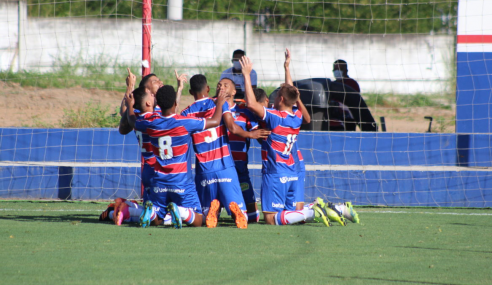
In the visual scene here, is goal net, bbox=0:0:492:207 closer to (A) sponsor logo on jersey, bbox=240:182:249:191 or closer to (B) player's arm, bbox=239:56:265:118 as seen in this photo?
(A) sponsor logo on jersey, bbox=240:182:249:191

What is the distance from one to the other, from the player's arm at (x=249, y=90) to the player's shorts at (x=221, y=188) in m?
0.71

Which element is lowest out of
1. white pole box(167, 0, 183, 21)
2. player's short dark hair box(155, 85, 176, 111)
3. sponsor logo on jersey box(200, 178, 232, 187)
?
sponsor logo on jersey box(200, 178, 232, 187)

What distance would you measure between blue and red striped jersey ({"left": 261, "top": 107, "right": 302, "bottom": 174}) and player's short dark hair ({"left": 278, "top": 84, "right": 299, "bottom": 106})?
0.46ft

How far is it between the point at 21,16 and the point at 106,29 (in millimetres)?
3387

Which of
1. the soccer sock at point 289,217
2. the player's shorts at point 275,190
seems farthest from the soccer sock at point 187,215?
the soccer sock at point 289,217

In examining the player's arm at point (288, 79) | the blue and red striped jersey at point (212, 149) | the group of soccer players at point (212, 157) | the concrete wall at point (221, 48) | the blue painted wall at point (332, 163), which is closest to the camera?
the group of soccer players at point (212, 157)

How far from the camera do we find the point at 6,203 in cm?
890

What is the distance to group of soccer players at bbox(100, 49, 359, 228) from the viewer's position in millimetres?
6398

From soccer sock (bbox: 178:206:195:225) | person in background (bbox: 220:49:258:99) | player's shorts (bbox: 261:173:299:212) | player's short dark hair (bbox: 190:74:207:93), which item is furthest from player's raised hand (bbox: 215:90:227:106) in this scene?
person in background (bbox: 220:49:258:99)

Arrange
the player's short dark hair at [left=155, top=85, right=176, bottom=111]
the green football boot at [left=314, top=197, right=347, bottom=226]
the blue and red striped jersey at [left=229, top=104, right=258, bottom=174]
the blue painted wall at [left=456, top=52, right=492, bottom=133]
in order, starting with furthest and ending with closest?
A: 1. the blue painted wall at [left=456, top=52, right=492, bottom=133]
2. the blue and red striped jersey at [left=229, top=104, right=258, bottom=174]
3. the green football boot at [left=314, top=197, right=347, bottom=226]
4. the player's short dark hair at [left=155, top=85, right=176, bottom=111]

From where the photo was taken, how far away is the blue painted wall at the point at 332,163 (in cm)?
941

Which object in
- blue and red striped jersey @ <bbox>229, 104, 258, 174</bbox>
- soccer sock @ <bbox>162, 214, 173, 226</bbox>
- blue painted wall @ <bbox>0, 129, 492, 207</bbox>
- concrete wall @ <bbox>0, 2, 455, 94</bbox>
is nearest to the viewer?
soccer sock @ <bbox>162, 214, 173, 226</bbox>

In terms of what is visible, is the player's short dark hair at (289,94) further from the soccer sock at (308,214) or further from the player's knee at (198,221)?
the player's knee at (198,221)

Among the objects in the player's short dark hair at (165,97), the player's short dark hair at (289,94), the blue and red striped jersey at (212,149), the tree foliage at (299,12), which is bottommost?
the blue and red striped jersey at (212,149)
